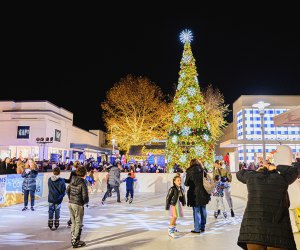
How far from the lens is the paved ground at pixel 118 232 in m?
6.01

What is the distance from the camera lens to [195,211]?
6996mm

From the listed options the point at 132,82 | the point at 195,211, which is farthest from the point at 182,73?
the point at 132,82

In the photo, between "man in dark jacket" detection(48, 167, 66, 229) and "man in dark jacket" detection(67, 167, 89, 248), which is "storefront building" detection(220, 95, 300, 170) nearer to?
"man in dark jacket" detection(48, 167, 66, 229)

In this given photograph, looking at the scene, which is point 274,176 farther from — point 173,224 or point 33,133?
point 33,133

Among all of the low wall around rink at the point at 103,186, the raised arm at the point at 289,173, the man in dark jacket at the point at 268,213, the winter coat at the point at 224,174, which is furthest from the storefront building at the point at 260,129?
the man in dark jacket at the point at 268,213

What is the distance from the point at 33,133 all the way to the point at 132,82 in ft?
42.9

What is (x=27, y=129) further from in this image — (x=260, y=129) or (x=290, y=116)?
(x=290, y=116)

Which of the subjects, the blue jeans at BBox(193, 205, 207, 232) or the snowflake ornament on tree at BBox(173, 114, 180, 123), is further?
the snowflake ornament on tree at BBox(173, 114, 180, 123)

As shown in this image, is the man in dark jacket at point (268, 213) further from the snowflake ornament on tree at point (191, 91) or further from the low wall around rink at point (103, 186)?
the snowflake ornament on tree at point (191, 91)

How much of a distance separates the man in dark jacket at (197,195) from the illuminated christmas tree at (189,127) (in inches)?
505

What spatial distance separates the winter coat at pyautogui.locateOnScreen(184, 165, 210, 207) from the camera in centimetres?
702

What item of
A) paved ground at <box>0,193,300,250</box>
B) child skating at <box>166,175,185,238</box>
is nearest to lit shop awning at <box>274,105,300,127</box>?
paved ground at <box>0,193,300,250</box>

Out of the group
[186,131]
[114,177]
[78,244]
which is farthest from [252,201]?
[186,131]

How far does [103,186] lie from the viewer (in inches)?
753
